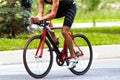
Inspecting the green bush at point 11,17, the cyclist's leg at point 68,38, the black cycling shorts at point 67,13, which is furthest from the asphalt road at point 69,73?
the green bush at point 11,17

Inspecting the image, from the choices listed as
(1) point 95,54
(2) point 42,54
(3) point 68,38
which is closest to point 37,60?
(2) point 42,54

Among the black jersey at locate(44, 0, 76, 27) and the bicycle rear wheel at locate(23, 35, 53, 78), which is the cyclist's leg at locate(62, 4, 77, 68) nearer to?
the black jersey at locate(44, 0, 76, 27)

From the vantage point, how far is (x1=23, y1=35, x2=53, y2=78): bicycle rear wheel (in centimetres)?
852

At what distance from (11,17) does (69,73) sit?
5496 millimetres

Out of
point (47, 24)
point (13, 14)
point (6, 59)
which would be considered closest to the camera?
point (47, 24)

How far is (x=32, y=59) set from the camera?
8.63 m

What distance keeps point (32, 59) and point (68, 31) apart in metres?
0.69

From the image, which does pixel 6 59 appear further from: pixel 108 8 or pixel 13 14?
pixel 108 8

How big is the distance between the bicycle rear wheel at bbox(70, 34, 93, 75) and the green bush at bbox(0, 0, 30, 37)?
17.4ft

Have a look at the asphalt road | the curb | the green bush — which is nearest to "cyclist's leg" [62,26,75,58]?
the asphalt road

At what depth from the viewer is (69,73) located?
9398 millimetres

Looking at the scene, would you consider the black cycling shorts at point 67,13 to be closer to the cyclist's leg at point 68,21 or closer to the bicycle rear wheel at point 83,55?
the cyclist's leg at point 68,21

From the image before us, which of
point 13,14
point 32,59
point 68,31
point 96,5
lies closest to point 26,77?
point 32,59

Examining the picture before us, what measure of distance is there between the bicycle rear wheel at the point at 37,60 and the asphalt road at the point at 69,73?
0.15 metres
